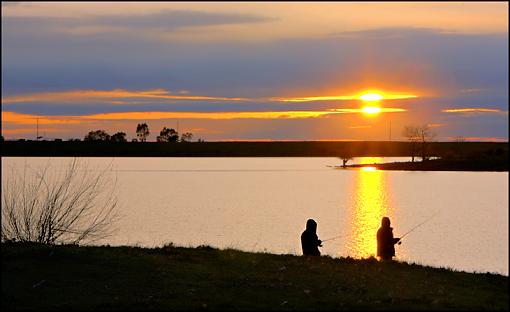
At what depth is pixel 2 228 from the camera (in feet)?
74.9

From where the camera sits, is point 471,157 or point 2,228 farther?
point 471,157

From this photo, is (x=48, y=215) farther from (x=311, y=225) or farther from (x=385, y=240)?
(x=385, y=240)

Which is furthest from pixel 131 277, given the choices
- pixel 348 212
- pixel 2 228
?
pixel 348 212

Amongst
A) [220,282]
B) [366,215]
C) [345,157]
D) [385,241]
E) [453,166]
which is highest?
[345,157]

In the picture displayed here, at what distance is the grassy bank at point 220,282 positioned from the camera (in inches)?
542

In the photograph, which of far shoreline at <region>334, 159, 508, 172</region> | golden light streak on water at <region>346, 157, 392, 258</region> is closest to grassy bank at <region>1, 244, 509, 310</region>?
golden light streak on water at <region>346, 157, 392, 258</region>

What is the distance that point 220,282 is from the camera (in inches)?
597

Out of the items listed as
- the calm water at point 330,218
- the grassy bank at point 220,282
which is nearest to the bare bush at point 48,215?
the calm water at point 330,218

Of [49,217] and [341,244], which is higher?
[49,217]

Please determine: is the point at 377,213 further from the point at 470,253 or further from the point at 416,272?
the point at 416,272

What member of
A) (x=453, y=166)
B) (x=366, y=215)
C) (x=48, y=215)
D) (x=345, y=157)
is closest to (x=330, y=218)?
(x=366, y=215)

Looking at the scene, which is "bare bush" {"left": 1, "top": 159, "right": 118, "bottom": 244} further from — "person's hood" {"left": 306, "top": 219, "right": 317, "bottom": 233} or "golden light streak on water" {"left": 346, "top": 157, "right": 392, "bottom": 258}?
"golden light streak on water" {"left": 346, "top": 157, "right": 392, "bottom": 258}

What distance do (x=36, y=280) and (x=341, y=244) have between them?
83.4ft

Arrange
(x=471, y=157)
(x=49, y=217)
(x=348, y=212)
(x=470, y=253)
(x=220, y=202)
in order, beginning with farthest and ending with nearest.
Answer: (x=471, y=157) < (x=220, y=202) < (x=348, y=212) < (x=470, y=253) < (x=49, y=217)
